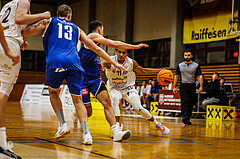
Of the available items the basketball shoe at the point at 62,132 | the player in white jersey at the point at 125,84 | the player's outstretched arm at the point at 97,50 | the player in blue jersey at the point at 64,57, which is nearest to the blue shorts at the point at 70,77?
the player in blue jersey at the point at 64,57

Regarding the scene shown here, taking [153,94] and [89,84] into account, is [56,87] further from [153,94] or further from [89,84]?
[153,94]

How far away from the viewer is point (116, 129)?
207 inches

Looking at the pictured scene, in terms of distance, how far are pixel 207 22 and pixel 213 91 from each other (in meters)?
6.98

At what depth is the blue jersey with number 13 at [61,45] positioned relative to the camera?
4.80m

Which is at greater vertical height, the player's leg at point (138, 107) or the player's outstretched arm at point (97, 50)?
the player's outstretched arm at point (97, 50)

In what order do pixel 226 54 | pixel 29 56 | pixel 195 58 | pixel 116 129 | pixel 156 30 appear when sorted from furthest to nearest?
pixel 29 56 → pixel 156 30 → pixel 195 58 → pixel 226 54 → pixel 116 129

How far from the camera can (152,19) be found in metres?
23.4

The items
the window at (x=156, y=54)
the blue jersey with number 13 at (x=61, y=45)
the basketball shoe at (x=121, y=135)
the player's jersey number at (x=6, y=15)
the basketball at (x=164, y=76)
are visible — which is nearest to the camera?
the player's jersey number at (x=6, y=15)

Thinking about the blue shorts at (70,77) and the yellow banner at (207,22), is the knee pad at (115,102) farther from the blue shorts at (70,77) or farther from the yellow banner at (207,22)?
the yellow banner at (207,22)

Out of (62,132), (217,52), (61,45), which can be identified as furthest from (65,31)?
(217,52)

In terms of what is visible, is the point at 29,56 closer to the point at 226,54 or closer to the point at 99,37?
the point at 226,54

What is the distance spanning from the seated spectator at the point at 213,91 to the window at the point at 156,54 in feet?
27.7

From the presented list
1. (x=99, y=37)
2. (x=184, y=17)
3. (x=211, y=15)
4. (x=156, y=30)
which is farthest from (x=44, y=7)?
(x=99, y=37)

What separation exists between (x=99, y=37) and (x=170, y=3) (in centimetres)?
1725
